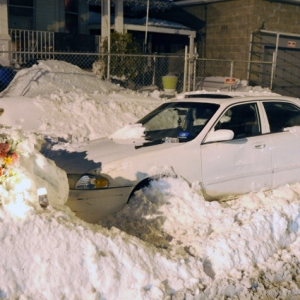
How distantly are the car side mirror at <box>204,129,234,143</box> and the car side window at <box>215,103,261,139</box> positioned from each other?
212 millimetres

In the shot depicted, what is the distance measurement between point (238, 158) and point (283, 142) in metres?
0.87

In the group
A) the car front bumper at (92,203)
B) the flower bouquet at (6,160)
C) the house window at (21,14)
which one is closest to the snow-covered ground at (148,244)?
the flower bouquet at (6,160)

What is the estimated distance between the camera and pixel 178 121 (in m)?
6.87

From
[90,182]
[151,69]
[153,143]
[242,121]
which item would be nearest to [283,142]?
[242,121]

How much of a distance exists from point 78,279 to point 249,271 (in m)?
1.72

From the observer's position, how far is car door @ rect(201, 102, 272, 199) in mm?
6039

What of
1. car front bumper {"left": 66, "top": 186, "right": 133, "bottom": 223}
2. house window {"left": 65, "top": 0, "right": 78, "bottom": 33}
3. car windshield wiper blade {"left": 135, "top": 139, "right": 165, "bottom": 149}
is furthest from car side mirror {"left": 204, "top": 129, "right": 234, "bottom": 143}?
house window {"left": 65, "top": 0, "right": 78, "bottom": 33}

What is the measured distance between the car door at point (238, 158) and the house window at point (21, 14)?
1205cm

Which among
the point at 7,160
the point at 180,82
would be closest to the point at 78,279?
the point at 7,160

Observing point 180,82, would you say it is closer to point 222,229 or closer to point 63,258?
point 222,229

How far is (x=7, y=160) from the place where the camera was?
4398 millimetres

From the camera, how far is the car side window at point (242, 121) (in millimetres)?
6379

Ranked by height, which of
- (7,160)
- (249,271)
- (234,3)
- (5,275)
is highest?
(234,3)

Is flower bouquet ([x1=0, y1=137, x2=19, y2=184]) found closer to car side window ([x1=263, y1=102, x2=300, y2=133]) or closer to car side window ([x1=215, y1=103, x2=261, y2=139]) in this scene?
car side window ([x1=215, y1=103, x2=261, y2=139])
